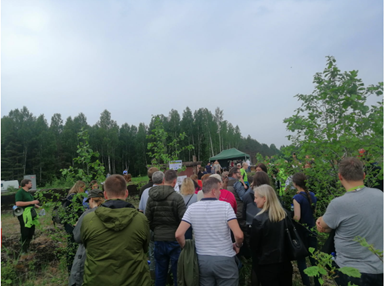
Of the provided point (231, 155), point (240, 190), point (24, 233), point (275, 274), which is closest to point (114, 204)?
point (275, 274)

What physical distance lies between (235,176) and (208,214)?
104 inches

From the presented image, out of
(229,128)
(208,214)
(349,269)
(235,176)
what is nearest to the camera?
(349,269)

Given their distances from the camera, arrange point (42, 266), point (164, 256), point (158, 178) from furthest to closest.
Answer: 1. point (42, 266)
2. point (158, 178)
3. point (164, 256)

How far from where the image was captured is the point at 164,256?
368 centimetres

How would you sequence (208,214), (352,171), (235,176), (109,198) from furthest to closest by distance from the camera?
(235,176), (208,214), (109,198), (352,171)

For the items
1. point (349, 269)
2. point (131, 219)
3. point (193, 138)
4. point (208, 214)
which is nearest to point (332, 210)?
point (349, 269)

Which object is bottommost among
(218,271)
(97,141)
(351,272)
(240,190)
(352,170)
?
(218,271)

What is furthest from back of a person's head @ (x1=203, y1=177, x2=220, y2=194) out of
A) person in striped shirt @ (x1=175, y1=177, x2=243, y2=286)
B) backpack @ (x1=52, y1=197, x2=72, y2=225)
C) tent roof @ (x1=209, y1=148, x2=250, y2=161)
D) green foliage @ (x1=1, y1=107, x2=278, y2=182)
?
green foliage @ (x1=1, y1=107, x2=278, y2=182)

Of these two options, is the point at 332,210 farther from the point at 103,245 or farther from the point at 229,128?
the point at 229,128

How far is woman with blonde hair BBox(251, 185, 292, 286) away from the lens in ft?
9.19

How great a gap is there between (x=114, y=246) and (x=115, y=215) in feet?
0.92

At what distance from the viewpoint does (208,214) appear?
2.84 m

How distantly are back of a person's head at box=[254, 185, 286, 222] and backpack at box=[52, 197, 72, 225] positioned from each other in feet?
10.4

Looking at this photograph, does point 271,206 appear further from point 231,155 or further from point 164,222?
point 231,155
